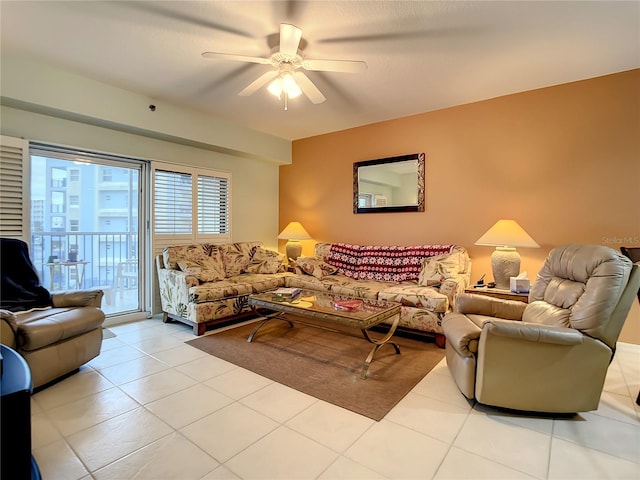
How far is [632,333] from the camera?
315cm

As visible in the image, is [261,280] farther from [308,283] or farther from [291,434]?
[291,434]

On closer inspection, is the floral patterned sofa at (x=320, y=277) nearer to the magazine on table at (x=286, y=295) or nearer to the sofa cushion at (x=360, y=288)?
the sofa cushion at (x=360, y=288)

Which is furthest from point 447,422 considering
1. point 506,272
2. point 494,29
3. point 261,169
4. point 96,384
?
point 261,169

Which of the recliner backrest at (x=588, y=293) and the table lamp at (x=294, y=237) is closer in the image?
the recliner backrest at (x=588, y=293)

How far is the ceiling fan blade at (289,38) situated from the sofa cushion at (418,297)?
2429 millimetres

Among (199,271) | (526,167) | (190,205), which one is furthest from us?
(190,205)

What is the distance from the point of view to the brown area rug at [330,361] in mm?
2303

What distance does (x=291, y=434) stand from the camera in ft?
6.09

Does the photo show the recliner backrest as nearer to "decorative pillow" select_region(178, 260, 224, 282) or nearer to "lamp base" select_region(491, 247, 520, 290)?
"lamp base" select_region(491, 247, 520, 290)

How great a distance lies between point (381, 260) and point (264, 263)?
1.71m

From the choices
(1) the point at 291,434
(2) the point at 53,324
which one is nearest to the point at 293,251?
(2) the point at 53,324

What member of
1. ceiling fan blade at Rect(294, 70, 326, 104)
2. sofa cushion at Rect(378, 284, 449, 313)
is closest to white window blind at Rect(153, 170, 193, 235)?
ceiling fan blade at Rect(294, 70, 326, 104)

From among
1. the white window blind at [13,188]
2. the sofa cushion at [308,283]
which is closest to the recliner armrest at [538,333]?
the sofa cushion at [308,283]

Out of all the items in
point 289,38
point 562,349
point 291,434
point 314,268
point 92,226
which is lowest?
point 291,434
